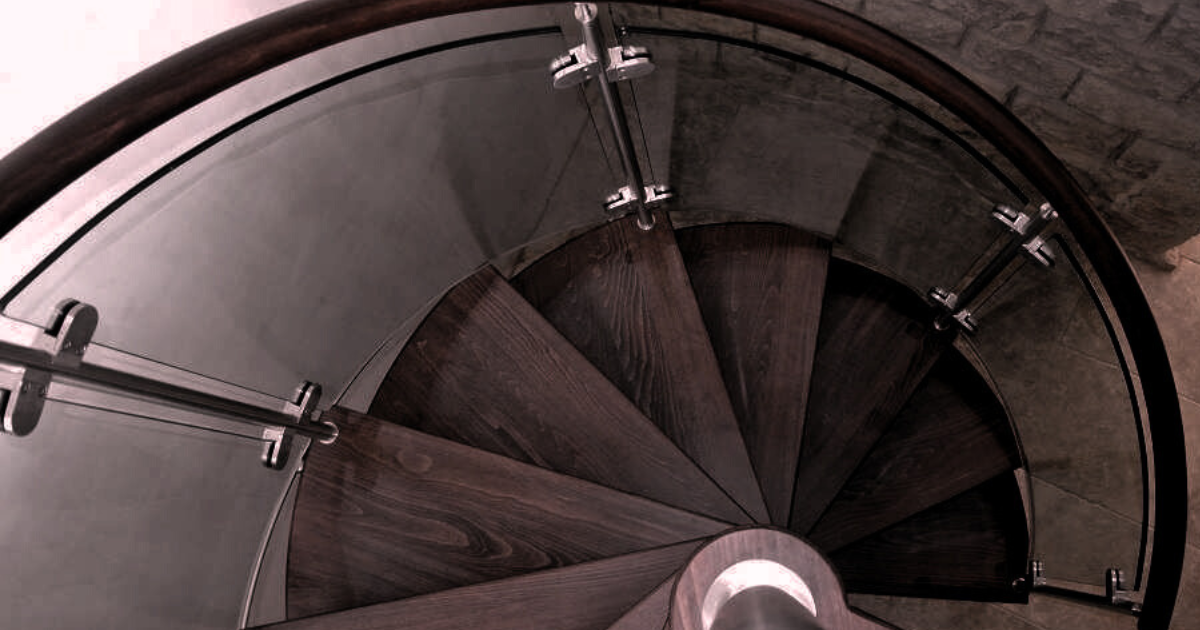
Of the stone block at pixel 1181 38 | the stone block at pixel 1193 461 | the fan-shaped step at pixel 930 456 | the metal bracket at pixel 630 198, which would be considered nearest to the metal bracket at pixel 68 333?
the metal bracket at pixel 630 198

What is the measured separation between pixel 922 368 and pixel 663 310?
0.89 metres

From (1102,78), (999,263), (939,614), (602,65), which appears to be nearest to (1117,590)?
(939,614)

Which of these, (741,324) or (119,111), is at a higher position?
(741,324)

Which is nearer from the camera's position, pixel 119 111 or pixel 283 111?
pixel 119 111

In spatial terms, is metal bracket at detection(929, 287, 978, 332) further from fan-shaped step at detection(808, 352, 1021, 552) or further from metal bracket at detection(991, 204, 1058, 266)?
metal bracket at detection(991, 204, 1058, 266)

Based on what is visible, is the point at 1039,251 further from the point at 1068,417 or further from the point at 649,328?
the point at 649,328

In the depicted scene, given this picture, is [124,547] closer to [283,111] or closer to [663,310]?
[283,111]

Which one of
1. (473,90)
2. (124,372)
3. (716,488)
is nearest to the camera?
(124,372)

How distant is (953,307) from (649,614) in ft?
5.41

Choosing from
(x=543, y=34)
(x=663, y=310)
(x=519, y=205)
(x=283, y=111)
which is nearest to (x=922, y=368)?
(x=663, y=310)

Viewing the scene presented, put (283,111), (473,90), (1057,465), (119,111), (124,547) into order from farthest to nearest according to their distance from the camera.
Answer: (1057,465), (473,90), (124,547), (283,111), (119,111)

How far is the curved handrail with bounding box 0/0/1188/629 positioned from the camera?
1204 mm

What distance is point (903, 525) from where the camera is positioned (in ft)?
9.27

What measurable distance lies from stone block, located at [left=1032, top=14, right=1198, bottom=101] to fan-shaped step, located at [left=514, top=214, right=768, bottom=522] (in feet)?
4.21
